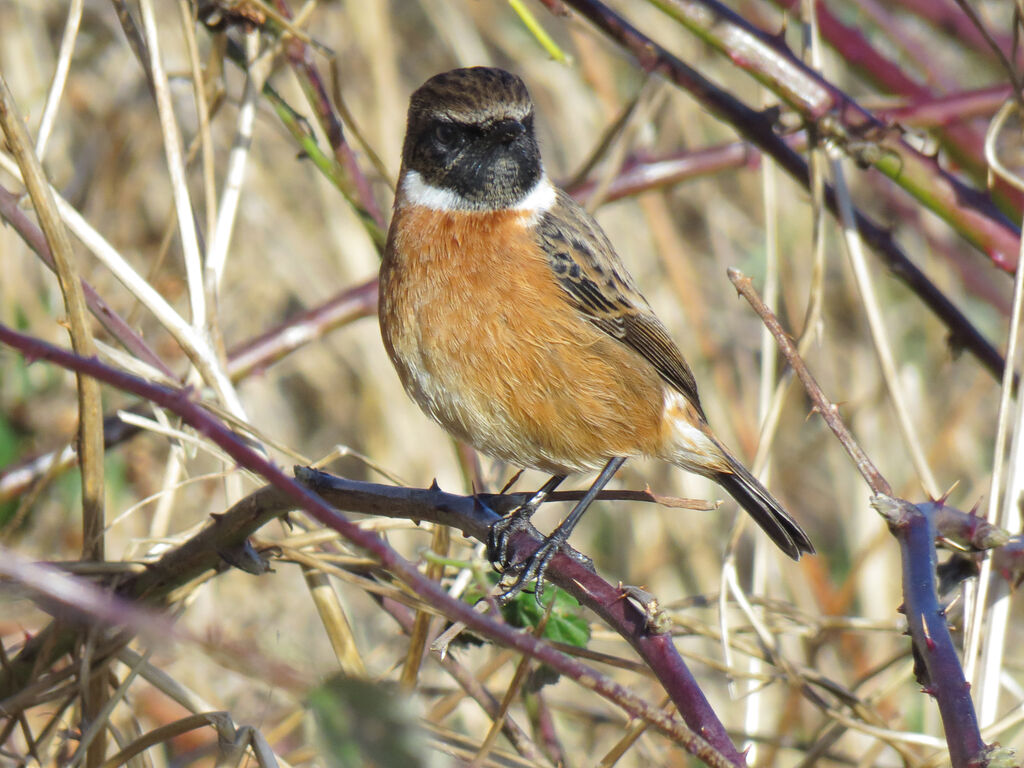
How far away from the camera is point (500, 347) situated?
11.4ft

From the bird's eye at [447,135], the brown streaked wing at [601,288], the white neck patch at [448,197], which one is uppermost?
the bird's eye at [447,135]

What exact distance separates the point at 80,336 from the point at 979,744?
219cm

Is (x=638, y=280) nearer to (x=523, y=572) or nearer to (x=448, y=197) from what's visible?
(x=448, y=197)

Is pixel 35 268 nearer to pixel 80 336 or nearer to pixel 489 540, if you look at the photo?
pixel 80 336

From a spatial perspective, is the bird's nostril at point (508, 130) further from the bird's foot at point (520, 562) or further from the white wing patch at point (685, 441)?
→ the bird's foot at point (520, 562)

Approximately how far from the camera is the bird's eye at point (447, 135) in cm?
380

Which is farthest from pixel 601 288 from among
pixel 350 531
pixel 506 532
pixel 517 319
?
pixel 350 531

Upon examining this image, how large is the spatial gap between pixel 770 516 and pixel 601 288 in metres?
1.08

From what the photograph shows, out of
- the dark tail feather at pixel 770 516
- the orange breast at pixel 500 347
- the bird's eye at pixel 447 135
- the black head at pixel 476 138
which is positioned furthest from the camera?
the dark tail feather at pixel 770 516

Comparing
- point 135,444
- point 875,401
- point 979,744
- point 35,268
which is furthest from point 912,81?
point 35,268

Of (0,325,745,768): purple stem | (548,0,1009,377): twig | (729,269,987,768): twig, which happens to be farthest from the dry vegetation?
(0,325,745,768): purple stem

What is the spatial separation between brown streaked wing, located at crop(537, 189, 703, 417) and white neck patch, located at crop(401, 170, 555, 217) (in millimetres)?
49

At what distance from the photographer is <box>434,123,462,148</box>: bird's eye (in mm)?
3801

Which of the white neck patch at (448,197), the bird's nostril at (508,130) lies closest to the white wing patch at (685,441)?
the white neck patch at (448,197)
